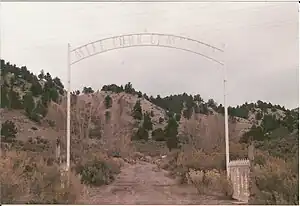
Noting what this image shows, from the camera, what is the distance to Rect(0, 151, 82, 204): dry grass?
38.9ft

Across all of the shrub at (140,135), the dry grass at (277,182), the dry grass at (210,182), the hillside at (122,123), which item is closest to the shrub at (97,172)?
the hillside at (122,123)

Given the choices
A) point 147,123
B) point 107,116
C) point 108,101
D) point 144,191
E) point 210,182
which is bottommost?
point 144,191

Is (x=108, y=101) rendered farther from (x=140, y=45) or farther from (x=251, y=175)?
(x=251, y=175)

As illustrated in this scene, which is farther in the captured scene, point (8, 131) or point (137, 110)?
point (137, 110)

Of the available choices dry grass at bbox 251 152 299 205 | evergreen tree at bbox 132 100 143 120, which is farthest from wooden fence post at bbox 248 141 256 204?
evergreen tree at bbox 132 100 143 120

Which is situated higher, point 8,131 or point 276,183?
point 8,131

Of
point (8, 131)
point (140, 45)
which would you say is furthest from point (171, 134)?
point (8, 131)

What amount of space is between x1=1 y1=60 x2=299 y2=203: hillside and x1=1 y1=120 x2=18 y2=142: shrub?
18 millimetres

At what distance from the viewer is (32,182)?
12.1 meters

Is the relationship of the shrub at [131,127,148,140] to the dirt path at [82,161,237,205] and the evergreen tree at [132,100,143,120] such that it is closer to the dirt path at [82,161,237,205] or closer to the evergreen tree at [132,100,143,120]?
the evergreen tree at [132,100,143,120]

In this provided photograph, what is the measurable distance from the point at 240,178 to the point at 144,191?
1747 mm

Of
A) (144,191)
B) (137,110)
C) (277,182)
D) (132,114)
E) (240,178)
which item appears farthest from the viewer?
(137,110)

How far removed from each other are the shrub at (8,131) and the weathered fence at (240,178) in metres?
4.05

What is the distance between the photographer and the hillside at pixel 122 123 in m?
12.7
